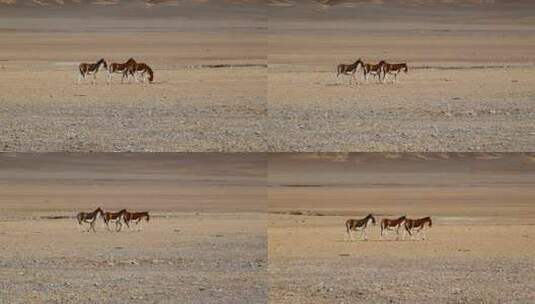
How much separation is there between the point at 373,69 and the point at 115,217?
60cm

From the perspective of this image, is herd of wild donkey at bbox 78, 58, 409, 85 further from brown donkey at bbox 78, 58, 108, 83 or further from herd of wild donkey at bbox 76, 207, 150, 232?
herd of wild donkey at bbox 76, 207, 150, 232

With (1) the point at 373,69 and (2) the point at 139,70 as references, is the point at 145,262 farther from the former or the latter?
(1) the point at 373,69

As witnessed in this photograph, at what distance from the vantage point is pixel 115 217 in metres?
1.76

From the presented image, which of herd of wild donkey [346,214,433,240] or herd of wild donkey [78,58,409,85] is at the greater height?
herd of wild donkey [78,58,409,85]

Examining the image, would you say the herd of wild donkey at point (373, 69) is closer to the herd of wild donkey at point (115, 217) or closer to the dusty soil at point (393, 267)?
the dusty soil at point (393, 267)

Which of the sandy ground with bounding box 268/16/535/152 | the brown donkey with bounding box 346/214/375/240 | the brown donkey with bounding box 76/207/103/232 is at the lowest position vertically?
the brown donkey with bounding box 346/214/375/240

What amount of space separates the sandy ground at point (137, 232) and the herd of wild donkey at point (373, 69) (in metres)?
0.25

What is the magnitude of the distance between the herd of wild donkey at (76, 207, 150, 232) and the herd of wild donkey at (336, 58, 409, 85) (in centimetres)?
50

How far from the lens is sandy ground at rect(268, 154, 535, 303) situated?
1.76m

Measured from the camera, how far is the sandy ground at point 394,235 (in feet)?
5.78

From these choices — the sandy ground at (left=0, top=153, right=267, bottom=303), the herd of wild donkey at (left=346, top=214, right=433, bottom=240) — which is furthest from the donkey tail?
the herd of wild donkey at (left=346, top=214, right=433, bottom=240)

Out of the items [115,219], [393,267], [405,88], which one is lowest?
[393,267]

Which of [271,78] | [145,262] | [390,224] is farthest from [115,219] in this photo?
[390,224]

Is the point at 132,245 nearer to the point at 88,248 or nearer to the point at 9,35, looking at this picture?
the point at 88,248
